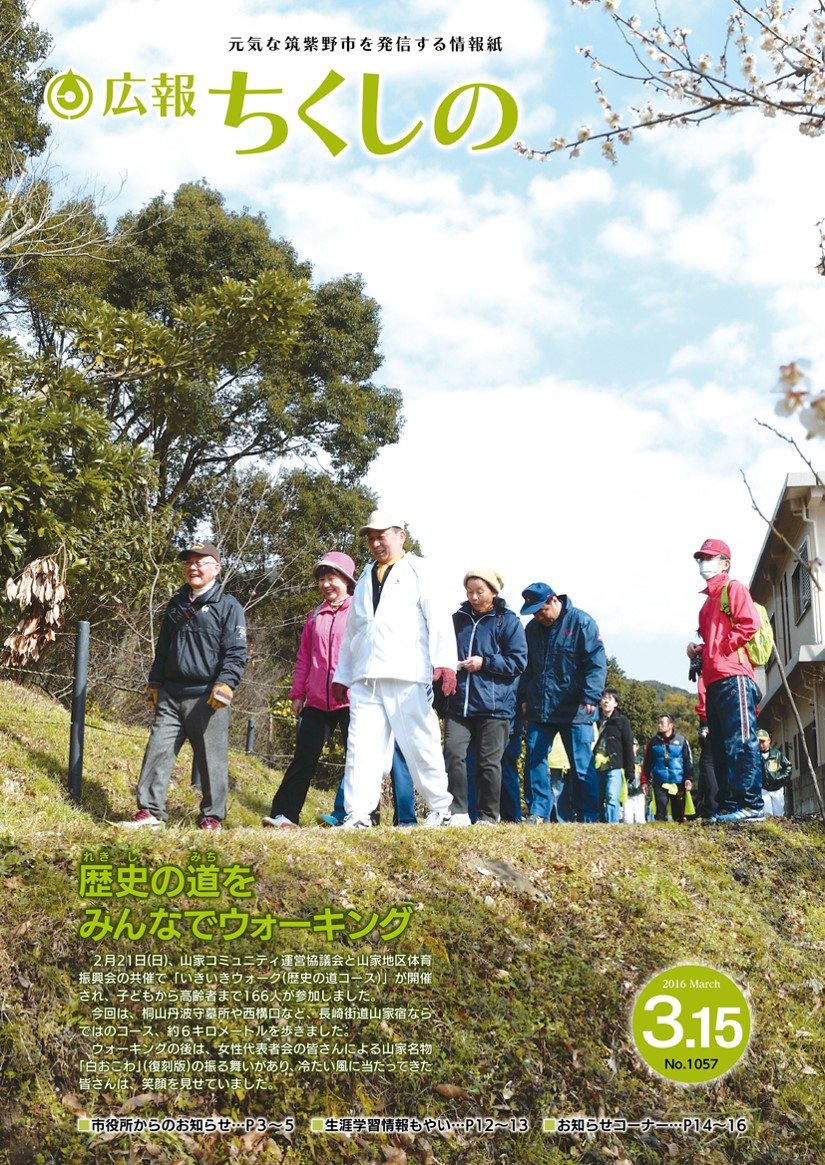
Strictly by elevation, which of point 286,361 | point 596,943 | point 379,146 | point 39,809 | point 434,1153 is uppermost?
point 286,361

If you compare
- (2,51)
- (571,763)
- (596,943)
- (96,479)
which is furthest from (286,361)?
(596,943)

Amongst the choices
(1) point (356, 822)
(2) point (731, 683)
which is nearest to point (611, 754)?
(2) point (731, 683)

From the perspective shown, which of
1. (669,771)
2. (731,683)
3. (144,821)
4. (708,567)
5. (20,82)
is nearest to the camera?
(144,821)

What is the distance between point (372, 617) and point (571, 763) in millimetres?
2452

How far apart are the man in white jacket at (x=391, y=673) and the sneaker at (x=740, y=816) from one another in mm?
2122

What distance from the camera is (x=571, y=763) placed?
8805 mm

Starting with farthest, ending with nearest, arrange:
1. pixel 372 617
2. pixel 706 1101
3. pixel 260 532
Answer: pixel 260 532, pixel 372 617, pixel 706 1101

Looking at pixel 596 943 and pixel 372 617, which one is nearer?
pixel 596 943

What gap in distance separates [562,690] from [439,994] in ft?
13.2

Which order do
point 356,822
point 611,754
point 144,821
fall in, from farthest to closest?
point 611,754
point 356,822
point 144,821

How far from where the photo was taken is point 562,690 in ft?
28.4

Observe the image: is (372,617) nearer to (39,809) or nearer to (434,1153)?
(39,809)

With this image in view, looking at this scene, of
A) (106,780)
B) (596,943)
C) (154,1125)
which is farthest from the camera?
(106,780)

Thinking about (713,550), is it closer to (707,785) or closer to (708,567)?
(708,567)
